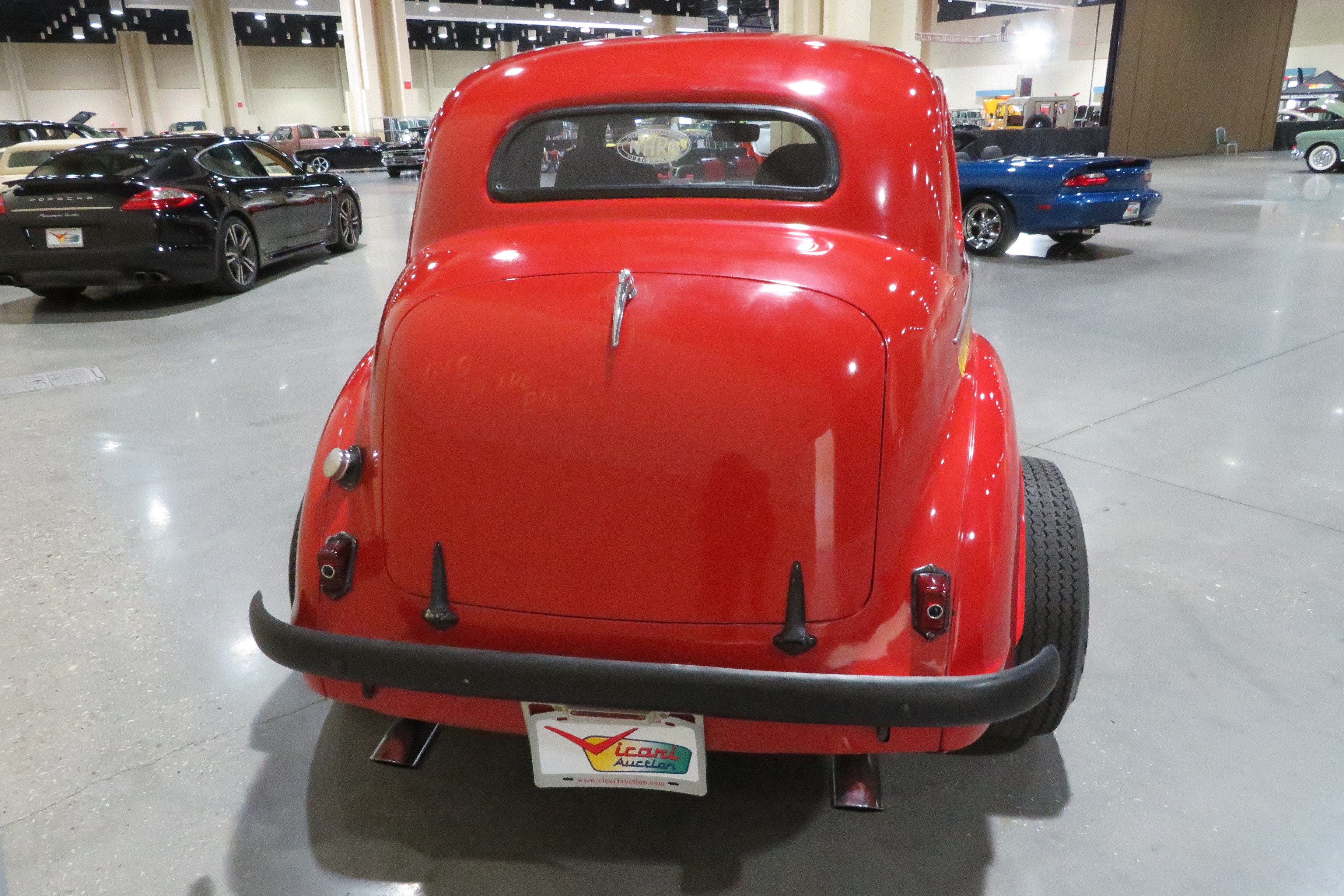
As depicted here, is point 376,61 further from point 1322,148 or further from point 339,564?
point 339,564

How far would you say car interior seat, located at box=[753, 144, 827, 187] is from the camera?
2283 mm

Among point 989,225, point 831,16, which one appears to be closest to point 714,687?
point 989,225

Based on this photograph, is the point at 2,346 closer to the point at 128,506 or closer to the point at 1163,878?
→ the point at 128,506

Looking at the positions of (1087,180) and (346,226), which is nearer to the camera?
(1087,180)

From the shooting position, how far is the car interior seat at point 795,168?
2283mm

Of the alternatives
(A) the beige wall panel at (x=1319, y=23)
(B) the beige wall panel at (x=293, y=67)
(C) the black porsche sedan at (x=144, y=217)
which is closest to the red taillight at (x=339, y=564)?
(C) the black porsche sedan at (x=144, y=217)

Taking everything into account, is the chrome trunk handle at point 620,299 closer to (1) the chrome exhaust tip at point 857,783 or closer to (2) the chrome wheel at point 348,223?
(1) the chrome exhaust tip at point 857,783

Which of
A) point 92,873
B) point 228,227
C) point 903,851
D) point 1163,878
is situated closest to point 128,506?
point 92,873

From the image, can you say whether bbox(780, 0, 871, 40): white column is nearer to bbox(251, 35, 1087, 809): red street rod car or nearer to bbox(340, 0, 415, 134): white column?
bbox(340, 0, 415, 134): white column

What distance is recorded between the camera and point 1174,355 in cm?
522

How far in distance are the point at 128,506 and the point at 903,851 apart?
2.98 m

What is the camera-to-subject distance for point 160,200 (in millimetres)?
6574

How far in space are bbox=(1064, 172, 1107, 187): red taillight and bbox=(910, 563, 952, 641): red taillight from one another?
7.32m

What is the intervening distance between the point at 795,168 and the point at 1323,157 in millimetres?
20553
